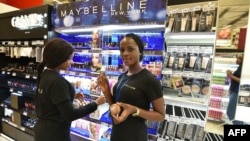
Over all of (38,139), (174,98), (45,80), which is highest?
(45,80)

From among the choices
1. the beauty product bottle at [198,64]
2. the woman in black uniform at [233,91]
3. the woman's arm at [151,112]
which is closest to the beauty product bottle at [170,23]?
the beauty product bottle at [198,64]

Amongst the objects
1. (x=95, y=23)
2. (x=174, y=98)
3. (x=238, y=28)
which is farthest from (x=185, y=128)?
(x=95, y=23)

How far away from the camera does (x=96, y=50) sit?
9.55 ft

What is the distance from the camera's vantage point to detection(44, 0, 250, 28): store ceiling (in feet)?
5.67

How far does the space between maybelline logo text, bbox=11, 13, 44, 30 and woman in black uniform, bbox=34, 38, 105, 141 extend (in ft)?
6.13

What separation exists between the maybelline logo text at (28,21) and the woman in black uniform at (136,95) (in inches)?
86.5

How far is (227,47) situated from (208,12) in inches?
13.2

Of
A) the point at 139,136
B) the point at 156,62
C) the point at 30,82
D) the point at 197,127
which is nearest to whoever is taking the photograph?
the point at 139,136

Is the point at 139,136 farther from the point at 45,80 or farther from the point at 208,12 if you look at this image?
the point at 208,12

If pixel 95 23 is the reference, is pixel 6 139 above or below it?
below

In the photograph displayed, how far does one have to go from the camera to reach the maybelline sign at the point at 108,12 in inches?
89.4

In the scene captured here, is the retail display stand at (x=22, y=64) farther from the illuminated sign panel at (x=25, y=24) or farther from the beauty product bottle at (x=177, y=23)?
the beauty product bottle at (x=177, y=23)

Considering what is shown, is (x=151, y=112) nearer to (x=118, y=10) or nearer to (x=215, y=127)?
(x=215, y=127)

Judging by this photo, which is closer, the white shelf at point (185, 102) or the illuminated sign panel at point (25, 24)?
the white shelf at point (185, 102)
